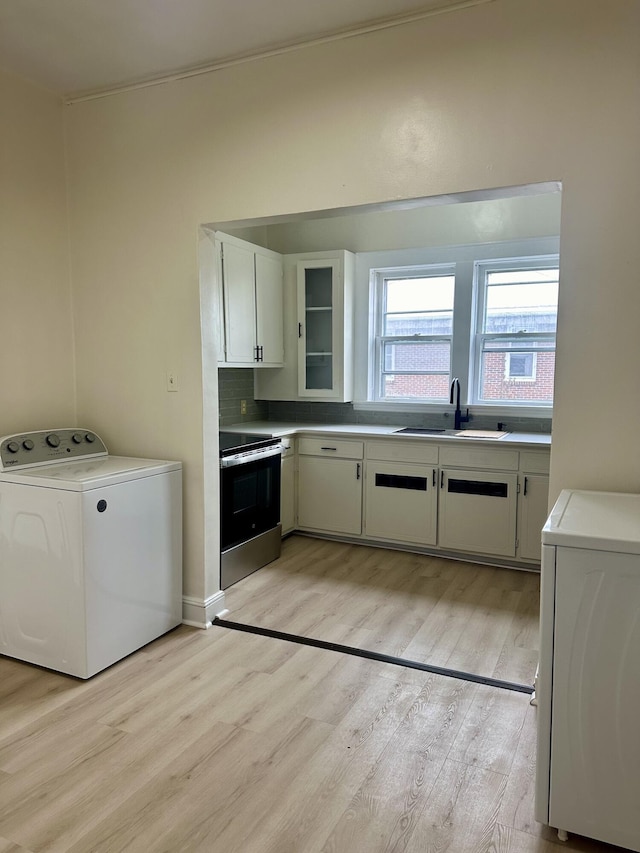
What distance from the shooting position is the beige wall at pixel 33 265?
2854mm

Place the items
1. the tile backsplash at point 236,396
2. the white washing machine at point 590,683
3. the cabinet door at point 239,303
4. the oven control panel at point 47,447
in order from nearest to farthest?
the white washing machine at point 590,683 < the oven control panel at point 47,447 < the cabinet door at point 239,303 < the tile backsplash at point 236,396

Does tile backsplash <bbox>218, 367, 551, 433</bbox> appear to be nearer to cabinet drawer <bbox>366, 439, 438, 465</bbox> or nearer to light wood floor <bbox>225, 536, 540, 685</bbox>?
cabinet drawer <bbox>366, 439, 438, 465</bbox>

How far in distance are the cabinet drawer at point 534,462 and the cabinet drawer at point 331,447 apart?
3.60 ft

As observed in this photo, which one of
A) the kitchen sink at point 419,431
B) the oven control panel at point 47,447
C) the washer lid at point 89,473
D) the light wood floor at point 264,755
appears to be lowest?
the light wood floor at point 264,755

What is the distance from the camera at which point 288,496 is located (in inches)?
171

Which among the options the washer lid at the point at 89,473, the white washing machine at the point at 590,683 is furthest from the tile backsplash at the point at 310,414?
the white washing machine at the point at 590,683

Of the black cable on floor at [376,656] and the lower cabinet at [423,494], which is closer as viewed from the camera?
the black cable on floor at [376,656]

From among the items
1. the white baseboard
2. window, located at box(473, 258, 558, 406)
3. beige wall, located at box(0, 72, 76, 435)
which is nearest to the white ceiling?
beige wall, located at box(0, 72, 76, 435)

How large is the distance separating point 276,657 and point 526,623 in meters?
1.31

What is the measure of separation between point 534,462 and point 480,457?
0.33 meters

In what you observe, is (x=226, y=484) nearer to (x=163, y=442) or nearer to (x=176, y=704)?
(x=163, y=442)

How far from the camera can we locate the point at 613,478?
217 centimetres

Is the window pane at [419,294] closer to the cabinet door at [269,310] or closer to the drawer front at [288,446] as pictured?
the cabinet door at [269,310]

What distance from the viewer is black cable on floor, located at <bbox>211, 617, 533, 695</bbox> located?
2.46 metres
